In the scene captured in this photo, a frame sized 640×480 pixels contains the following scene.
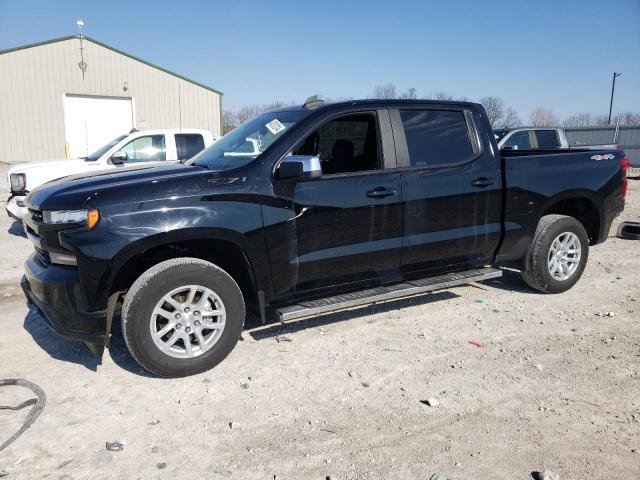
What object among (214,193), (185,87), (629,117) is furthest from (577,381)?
(629,117)

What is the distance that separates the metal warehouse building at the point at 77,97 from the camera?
2262 cm

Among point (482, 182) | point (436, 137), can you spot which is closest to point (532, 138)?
point (482, 182)

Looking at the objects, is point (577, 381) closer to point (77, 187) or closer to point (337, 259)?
point (337, 259)

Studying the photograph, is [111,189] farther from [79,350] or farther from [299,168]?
[79,350]

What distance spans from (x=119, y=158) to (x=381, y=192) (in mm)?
6153

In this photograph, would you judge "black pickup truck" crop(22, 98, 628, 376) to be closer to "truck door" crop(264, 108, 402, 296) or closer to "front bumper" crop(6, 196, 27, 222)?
"truck door" crop(264, 108, 402, 296)

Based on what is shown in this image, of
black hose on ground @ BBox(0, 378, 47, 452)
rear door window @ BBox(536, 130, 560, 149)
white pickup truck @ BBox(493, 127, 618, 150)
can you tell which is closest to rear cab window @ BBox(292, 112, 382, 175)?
black hose on ground @ BBox(0, 378, 47, 452)

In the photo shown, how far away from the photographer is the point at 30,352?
4117 millimetres

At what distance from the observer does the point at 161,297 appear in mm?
3516

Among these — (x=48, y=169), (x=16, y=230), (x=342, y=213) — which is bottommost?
(x=16, y=230)

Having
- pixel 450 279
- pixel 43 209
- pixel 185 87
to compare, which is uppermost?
pixel 185 87

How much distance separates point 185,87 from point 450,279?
954 inches

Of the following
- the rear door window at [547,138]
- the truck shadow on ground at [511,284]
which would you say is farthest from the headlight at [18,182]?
the rear door window at [547,138]

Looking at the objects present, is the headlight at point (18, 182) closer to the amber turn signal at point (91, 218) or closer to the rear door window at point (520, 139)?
the amber turn signal at point (91, 218)
